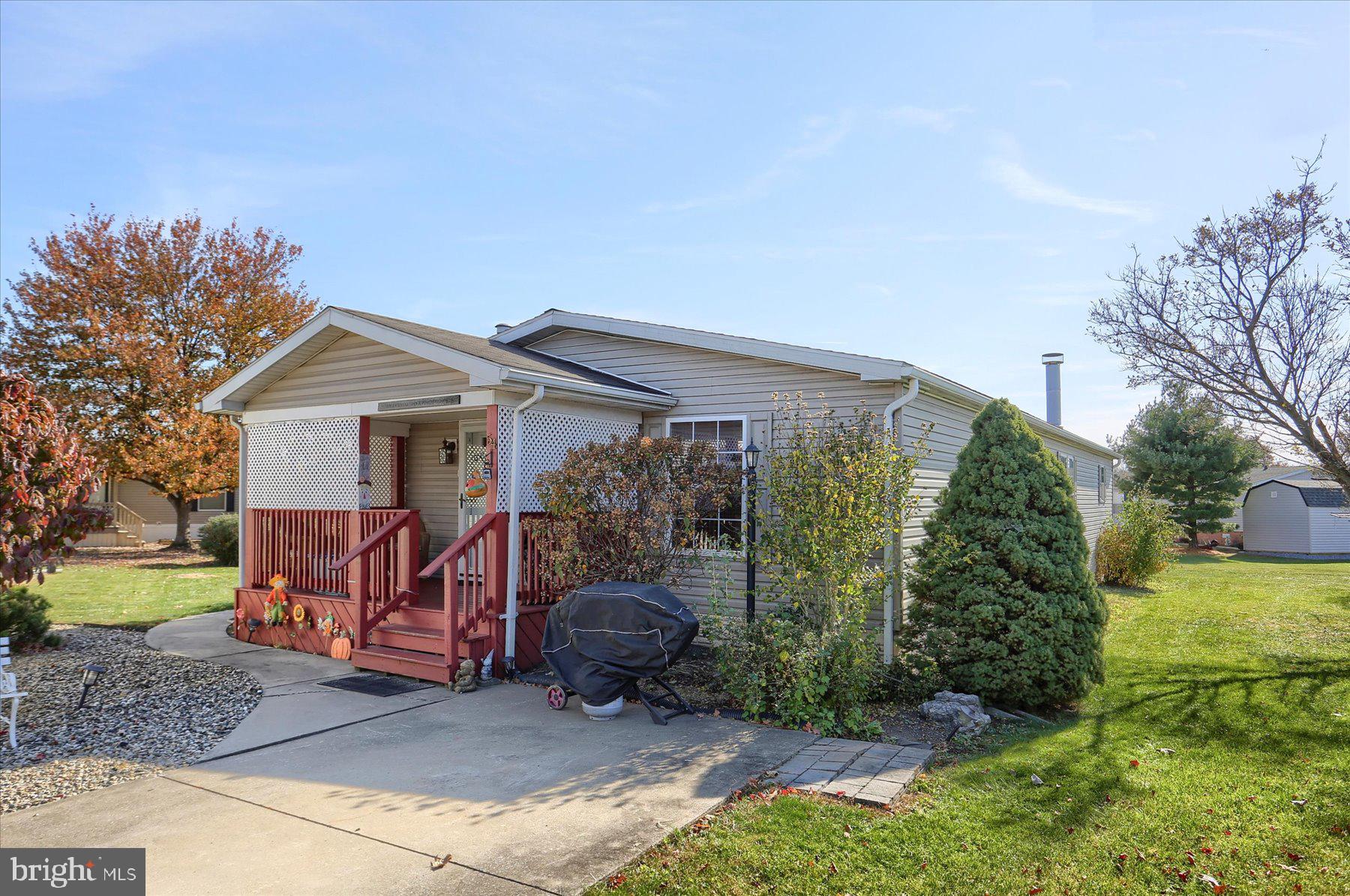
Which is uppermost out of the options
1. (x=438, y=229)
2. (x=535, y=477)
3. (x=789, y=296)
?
(x=438, y=229)

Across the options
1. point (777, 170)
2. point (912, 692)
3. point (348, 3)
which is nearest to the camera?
point (912, 692)

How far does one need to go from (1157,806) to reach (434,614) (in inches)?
247

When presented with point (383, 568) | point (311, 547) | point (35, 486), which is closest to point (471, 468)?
point (311, 547)

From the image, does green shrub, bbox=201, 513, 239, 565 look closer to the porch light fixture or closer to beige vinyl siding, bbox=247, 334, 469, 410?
beige vinyl siding, bbox=247, 334, 469, 410

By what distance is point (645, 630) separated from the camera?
19.7 ft

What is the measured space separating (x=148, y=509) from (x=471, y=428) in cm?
2482

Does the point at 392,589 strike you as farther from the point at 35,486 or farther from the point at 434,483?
the point at 35,486

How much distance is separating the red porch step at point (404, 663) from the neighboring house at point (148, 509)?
20.5 metres

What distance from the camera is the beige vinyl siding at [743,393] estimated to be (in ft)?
27.1

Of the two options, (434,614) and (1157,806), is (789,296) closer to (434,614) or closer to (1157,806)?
(434,614)

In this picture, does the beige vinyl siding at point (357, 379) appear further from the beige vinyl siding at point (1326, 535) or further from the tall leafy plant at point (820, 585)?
the beige vinyl siding at point (1326, 535)

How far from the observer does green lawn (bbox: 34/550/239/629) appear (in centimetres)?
1126

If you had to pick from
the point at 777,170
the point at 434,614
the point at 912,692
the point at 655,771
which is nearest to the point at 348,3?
the point at 777,170

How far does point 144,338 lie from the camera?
19953mm
